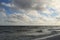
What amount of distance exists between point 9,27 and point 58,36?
797 millimetres

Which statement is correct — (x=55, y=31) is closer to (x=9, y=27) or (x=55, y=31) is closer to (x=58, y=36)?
(x=58, y=36)

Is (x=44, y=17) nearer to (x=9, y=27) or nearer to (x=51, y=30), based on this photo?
(x=51, y=30)

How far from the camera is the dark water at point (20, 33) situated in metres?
2.38

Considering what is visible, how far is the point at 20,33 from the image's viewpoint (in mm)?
2432

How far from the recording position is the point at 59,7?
2.50 m

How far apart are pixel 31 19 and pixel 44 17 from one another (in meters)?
0.21

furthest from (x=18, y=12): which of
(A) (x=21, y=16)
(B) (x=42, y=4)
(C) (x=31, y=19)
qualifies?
(B) (x=42, y=4)

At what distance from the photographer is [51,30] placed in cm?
251

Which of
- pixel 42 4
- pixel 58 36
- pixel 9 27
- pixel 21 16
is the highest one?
pixel 42 4

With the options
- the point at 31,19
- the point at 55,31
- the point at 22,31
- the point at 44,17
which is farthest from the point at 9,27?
the point at 55,31

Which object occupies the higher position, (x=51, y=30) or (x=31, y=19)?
(x=31, y=19)

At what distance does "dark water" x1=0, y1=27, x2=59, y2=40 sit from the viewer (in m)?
2.38

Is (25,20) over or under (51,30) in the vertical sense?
over

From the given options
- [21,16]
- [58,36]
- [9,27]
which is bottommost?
[58,36]
